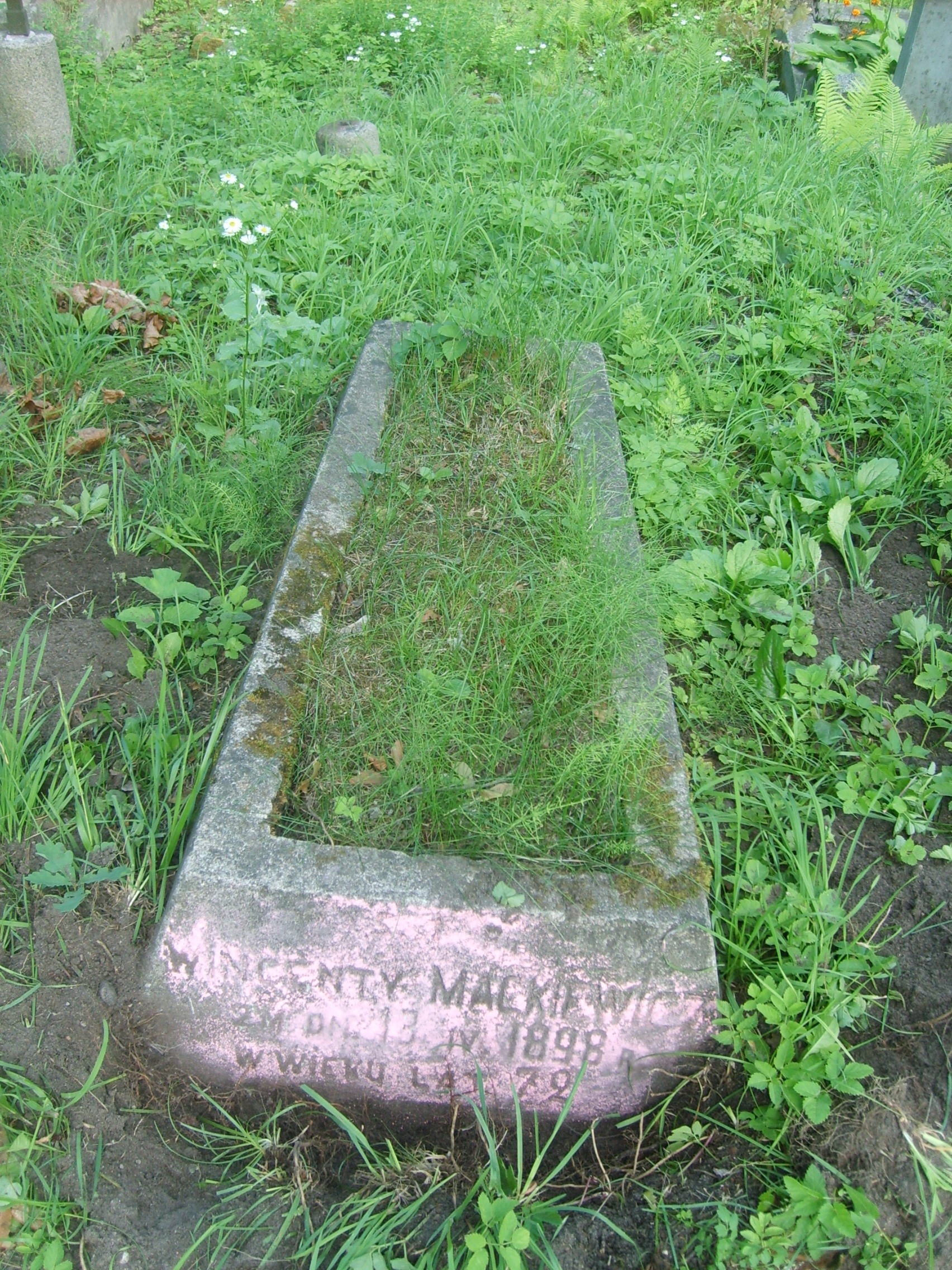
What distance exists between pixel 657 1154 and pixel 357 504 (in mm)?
1647

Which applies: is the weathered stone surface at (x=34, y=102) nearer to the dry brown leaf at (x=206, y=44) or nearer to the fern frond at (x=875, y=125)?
the dry brown leaf at (x=206, y=44)

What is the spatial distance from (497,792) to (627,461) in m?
1.33

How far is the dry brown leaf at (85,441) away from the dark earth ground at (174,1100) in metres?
1.45

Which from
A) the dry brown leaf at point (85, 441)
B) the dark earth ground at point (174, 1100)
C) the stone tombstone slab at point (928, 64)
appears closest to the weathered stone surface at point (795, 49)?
the stone tombstone slab at point (928, 64)

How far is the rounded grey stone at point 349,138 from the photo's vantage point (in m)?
4.14

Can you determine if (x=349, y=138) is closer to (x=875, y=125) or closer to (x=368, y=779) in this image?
(x=875, y=125)

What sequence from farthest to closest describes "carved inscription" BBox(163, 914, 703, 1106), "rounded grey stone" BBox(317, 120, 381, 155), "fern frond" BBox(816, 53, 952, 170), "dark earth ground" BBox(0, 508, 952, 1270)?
"fern frond" BBox(816, 53, 952, 170)
"rounded grey stone" BBox(317, 120, 381, 155)
"carved inscription" BBox(163, 914, 703, 1106)
"dark earth ground" BBox(0, 508, 952, 1270)

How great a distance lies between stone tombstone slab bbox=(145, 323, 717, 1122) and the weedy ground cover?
0.39 feet

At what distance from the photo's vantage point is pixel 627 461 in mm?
2914

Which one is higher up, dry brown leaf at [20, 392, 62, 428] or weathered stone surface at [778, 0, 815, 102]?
weathered stone surface at [778, 0, 815, 102]

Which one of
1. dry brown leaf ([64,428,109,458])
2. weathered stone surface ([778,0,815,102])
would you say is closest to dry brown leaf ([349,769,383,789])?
dry brown leaf ([64,428,109,458])

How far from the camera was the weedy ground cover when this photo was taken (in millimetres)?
1670

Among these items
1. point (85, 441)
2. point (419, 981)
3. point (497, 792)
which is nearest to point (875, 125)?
point (85, 441)

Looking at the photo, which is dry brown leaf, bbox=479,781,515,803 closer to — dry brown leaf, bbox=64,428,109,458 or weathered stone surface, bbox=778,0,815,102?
dry brown leaf, bbox=64,428,109,458
